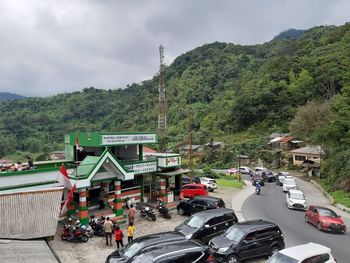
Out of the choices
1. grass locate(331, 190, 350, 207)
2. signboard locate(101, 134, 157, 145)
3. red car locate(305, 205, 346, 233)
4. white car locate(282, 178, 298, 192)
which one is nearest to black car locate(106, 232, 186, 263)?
signboard locate(101, 134, 157, 145)

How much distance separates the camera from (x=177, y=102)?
398ft

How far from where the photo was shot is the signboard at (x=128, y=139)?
75.1 ft

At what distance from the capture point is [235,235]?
48.5 ft

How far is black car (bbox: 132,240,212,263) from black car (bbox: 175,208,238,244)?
4701 millimetres

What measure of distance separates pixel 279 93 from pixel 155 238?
77.3 m

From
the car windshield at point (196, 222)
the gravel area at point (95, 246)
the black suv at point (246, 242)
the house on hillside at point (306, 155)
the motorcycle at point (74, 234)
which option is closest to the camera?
the black suv at point (246, 242)

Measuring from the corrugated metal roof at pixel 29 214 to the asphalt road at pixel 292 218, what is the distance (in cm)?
1236

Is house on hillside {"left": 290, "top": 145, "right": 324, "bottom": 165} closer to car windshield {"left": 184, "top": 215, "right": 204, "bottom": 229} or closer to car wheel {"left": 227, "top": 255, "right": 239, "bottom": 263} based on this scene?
car windshield {"left": 184, "top": 215, "right": 204, "bottom": 229}

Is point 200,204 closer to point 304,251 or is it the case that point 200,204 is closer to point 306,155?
point 304,251

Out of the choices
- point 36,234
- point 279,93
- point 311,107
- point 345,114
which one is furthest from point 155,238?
point 279,93

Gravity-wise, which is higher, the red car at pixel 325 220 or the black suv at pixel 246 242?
the black suv at pixel 246 242

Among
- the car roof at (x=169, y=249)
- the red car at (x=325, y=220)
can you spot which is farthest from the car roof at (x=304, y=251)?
the red car at (x=325, y=220)

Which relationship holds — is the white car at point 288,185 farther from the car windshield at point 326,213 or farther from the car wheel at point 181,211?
the car wheel at point 181,211

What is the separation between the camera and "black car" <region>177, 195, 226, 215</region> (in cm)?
2336
